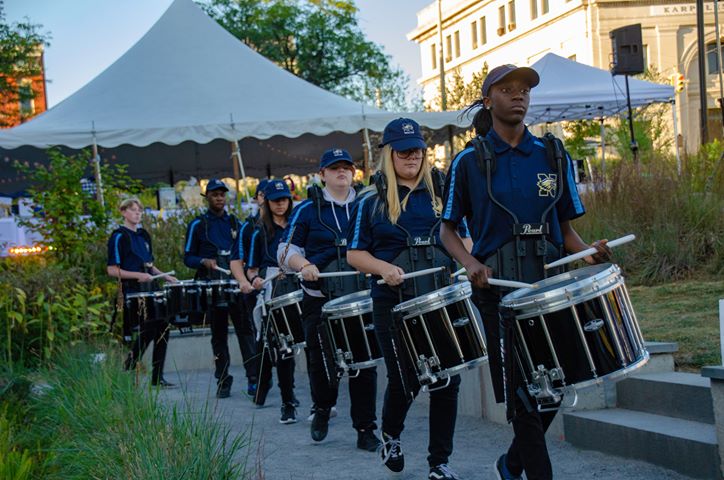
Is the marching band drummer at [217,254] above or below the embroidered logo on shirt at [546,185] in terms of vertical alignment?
below

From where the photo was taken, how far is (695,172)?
510 inches

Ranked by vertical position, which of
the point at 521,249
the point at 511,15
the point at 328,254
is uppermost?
the point at 511,15

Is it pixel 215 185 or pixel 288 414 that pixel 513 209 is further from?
pixel 215 185

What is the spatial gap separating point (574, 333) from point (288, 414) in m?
5.25

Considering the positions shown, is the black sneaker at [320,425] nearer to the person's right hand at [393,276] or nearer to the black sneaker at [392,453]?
the black sneaker at [392,453]

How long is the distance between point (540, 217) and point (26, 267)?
30.7ft

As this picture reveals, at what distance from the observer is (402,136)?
6656 millimetres

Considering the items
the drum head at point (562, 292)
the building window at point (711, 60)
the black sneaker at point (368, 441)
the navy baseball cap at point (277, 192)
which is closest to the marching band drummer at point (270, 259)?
the navy baseball cap at point (277, 192)

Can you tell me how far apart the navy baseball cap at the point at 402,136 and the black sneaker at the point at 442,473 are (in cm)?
185

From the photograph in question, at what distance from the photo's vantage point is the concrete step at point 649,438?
5.86 m

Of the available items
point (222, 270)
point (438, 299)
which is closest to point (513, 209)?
point (438, 299)

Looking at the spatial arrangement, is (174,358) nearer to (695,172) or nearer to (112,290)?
(112,290)

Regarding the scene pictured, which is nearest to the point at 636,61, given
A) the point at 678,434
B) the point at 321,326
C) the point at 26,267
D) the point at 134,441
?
the point at 26,267

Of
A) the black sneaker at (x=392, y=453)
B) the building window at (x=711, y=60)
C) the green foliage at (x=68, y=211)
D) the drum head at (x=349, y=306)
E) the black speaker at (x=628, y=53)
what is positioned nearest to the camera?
the black sneaker at (x=392, y=453)
